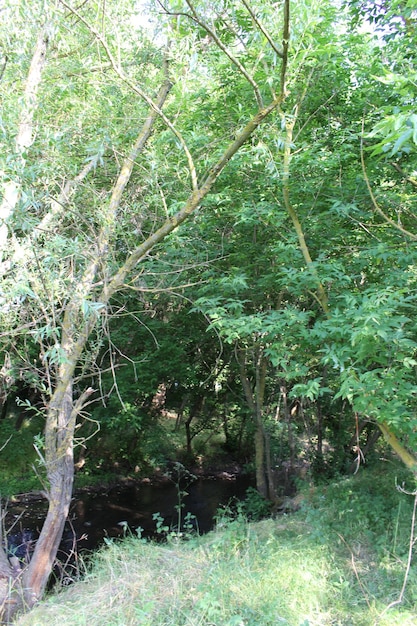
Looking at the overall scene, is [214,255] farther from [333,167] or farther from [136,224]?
[333,167]

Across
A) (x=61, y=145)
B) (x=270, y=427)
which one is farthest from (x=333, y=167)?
(x=270, y=427)

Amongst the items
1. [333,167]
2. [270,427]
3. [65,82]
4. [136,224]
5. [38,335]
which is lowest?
[270,427]

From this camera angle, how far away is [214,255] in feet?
Result: 20.6

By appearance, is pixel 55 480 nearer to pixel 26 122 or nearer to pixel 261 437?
pixel 26 122

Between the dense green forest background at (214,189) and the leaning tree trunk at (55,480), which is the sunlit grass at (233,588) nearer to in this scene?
the leaning tree trunk at (55,480)

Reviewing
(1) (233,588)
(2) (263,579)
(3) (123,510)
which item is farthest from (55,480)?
(3) (123,510)

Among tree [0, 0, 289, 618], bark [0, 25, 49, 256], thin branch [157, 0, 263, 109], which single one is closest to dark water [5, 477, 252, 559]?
tree [0, 0, 289, 618]

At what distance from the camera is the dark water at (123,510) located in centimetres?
826

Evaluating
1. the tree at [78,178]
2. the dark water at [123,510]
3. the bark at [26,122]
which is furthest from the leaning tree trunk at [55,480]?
the dark water at [123,510]

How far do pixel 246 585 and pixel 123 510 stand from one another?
272 inches

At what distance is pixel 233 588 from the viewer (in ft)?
11.5

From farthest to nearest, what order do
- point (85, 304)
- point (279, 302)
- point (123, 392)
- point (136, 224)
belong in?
point (123, 392)
point (279, 302)
point (136, 224)
point (85, 304)

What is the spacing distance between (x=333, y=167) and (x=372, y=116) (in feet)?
2.36

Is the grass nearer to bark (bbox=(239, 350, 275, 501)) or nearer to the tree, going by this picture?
the tree
